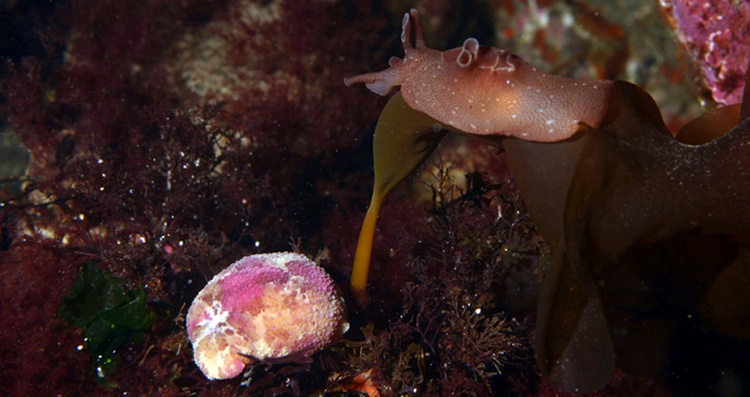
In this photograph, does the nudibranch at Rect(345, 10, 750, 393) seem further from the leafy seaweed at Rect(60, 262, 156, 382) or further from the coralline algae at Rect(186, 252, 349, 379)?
the leafy seaweed at Rect(60, 262, 156, 382)

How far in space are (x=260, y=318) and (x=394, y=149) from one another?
1108 millimetres

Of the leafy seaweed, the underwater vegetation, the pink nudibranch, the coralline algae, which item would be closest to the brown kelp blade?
the underwater vegetation

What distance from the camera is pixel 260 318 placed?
7.00 feet

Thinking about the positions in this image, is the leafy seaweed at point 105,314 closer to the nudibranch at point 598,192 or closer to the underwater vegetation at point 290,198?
the underwater vegetation at point 290,198

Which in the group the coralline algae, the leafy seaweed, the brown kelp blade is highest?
the brown kelp blade

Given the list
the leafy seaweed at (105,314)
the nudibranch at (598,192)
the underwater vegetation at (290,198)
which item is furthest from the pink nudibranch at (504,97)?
the leafy seaweed at (105,314)

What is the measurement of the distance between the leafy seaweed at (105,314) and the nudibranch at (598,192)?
1.94m

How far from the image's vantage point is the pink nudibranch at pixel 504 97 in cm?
184

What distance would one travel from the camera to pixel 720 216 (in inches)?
70.7

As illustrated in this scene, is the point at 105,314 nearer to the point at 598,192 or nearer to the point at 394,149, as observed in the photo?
the point at 394,149

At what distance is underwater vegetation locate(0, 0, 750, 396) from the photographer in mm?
2432

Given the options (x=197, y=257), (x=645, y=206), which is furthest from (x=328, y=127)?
(x=645, y=206)

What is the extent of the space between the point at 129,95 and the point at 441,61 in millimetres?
2866

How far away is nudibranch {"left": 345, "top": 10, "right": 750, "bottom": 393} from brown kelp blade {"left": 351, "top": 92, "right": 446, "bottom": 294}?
2.9 inches
